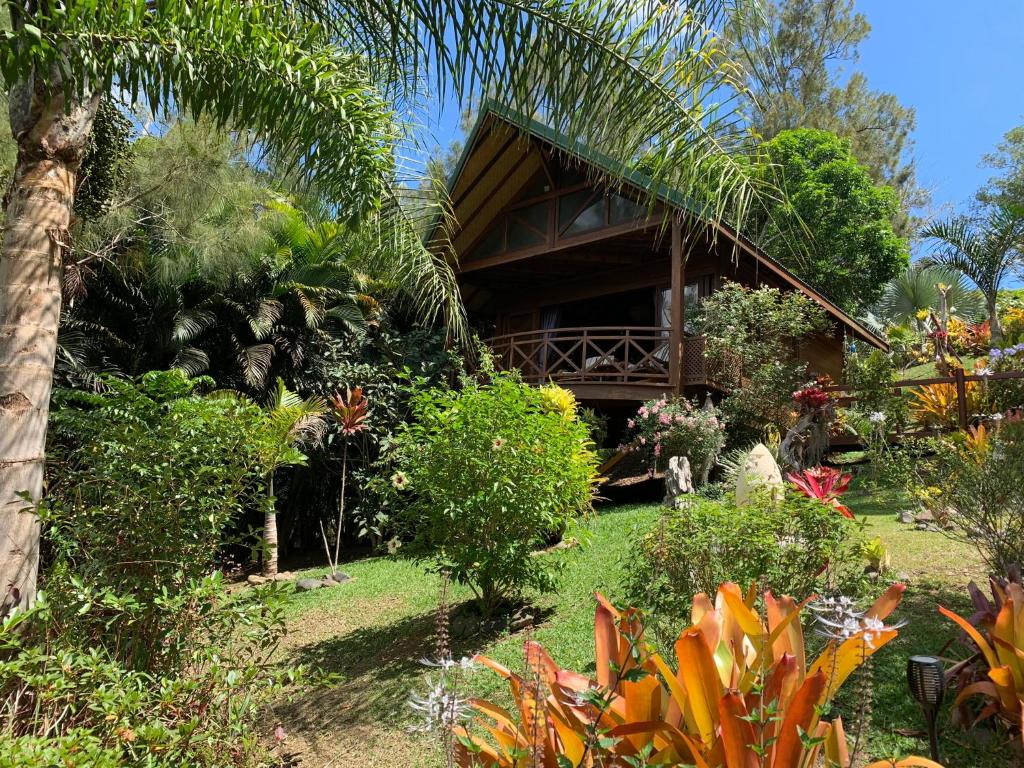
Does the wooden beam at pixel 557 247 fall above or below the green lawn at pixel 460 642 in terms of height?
above

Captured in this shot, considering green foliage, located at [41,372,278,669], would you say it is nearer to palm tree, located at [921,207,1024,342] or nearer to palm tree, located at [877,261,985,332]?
palm tree, located at [921,207,1024,342]

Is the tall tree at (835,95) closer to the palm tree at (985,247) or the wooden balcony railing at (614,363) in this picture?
the palm tree at (985,247)

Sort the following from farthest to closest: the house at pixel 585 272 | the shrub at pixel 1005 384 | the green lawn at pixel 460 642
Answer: the house at pixel 585 272 → the shrub at pixel 1005 384 → the green lawn at pixel 460 642

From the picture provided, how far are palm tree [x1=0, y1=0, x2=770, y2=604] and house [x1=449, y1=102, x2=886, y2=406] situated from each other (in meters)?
7.51

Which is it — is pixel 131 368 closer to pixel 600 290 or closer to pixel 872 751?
pixel 600 290

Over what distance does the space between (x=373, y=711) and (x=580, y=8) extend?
432 centimetres

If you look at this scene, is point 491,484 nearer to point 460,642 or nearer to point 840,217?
point 460,642

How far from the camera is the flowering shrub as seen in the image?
35.2 feet

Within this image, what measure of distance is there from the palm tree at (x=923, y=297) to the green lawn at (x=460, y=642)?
16115mm

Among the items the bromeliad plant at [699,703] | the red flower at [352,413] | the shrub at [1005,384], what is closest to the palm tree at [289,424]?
the red flower at [352,413]

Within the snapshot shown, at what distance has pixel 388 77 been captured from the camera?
4.51 meters

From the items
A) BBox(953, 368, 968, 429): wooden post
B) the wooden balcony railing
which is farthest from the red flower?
BBox(953, 368, 968, 429): wooden post

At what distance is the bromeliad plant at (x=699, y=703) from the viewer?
1783 millimetres

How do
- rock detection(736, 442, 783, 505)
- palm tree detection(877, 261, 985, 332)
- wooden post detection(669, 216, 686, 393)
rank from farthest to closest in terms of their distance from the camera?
palm tree detection(877, 261, 985, 332)
wooden post detection(669, 216, 686, 393)
rock detection(736, 442, 783, 505)
